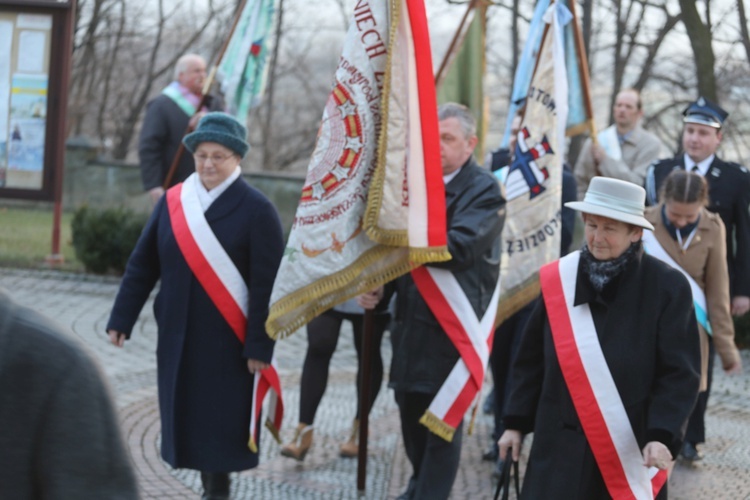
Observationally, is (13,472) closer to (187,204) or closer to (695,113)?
(187,204)

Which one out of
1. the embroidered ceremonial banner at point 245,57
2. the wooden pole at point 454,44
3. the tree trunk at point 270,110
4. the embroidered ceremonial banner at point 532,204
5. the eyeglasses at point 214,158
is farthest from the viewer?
the tree trunk at point 270,110

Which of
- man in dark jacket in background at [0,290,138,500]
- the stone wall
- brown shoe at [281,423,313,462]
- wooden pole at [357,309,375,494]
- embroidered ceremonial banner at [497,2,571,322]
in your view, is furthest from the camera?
the stone wall

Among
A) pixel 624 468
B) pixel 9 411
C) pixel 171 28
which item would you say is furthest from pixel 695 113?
pixel 171 28

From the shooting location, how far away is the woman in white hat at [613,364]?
421 centimetres

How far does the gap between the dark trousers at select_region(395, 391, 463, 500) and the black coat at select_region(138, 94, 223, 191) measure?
185 inches

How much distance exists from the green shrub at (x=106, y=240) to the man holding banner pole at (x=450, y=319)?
8134mm

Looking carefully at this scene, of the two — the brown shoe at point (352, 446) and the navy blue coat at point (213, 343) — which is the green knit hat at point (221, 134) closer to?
the navy blue coat at point (213, 343)

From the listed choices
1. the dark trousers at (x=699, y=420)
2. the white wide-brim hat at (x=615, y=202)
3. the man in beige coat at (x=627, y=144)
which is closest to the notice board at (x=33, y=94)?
the man in beige coat at (x=627, y=144)

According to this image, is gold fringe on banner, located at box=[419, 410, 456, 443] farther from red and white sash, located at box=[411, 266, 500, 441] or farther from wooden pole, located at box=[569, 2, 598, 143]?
wooden pole, located at box=[569, 2, 598, 143]

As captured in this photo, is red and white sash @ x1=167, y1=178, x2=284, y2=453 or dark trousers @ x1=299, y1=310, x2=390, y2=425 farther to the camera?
dark trousers @ x1=299, y1=310, x2=390, y2=425

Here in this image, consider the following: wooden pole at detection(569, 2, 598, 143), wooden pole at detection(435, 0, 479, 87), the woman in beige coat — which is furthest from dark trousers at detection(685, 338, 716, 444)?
wooden pole at detection(435, 0, 479, 87)

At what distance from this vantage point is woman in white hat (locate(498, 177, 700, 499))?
4215 mm

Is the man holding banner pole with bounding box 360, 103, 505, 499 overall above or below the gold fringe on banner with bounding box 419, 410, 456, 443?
above

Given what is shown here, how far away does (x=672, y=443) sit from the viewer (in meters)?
4.14
